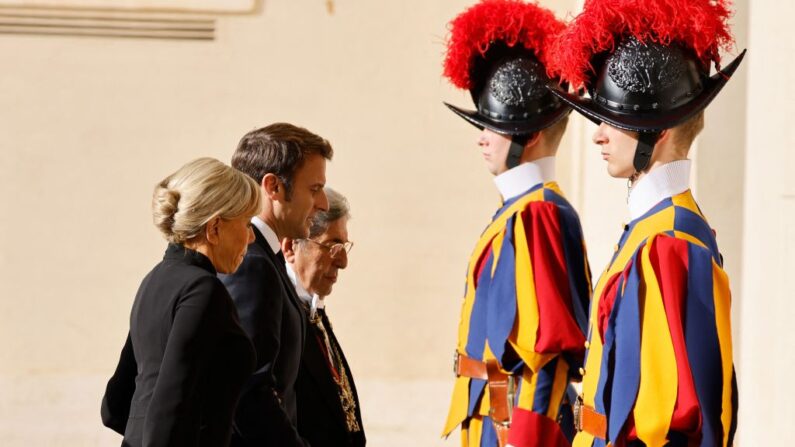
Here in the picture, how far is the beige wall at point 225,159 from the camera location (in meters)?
6.37

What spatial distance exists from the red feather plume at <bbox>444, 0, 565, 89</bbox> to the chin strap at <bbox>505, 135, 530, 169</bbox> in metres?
0.26

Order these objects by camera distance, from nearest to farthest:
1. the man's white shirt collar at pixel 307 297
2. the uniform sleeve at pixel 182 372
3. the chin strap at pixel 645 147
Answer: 1. the uniform sleeve at pixel 182 372
2. the chin strap at pixel 645 147
3. the man's white shirt collar at pixel 307 297

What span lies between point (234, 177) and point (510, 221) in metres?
1.32

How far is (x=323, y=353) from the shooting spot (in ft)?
9.96

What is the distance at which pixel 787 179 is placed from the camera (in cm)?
389

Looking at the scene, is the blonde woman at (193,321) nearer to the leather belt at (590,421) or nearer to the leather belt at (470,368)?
the leather belt at (590,421)

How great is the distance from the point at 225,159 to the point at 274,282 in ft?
12.5

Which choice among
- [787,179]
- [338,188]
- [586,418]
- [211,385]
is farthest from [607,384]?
[338,188]

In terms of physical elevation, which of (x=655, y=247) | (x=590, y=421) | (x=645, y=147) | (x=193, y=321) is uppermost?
(x=645, y=147)

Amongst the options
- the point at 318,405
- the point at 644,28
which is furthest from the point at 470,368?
the point at 644,28

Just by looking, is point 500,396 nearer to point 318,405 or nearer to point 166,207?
point 318,405

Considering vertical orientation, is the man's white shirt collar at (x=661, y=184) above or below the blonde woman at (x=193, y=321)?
above

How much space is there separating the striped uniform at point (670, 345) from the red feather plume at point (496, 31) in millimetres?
1446

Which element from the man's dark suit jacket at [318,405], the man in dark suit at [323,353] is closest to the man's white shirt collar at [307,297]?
the man in dark suit at [323,353]
